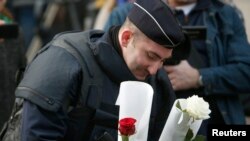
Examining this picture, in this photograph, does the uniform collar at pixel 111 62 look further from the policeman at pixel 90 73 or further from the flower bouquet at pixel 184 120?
the flower bouquet at pixel 184 120

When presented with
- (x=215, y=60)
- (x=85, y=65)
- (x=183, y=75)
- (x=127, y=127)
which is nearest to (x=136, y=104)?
(x=127, y=127)

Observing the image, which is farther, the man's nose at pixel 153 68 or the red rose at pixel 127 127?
the man's nose at pixel 153 68

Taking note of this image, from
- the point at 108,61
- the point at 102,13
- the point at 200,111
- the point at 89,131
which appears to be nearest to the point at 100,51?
the point at 108,61

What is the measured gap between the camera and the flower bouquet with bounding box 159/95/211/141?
8.57 feet

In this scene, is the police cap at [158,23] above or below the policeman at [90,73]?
above

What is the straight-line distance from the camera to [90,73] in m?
2.80

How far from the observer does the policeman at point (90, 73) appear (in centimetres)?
269

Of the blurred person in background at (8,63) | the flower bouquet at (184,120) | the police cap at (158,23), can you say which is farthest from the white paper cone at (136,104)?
the blurred person in background at (8,63)

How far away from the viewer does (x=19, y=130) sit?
107 inches

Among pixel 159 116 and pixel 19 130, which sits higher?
pixel 19 130

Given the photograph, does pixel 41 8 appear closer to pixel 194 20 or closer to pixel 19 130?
pixel 194 20

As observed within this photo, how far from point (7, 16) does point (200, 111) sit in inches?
68.2

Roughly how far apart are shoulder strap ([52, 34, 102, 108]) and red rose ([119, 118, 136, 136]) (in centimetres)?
32

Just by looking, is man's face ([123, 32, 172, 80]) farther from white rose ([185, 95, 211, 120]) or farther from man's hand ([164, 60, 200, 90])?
man's hand ([164, 60, 200, 90])
